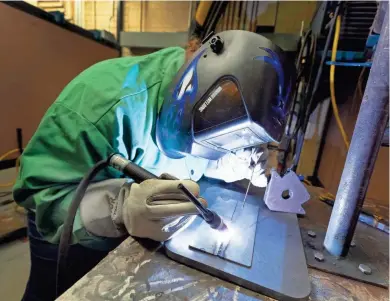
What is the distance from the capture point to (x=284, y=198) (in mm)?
819

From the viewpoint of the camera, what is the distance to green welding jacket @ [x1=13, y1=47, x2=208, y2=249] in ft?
2.06

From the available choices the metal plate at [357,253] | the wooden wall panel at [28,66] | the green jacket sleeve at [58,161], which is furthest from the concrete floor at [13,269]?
the metal plate at [357,253]

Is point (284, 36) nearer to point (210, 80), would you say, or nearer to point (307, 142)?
point (307, 142)

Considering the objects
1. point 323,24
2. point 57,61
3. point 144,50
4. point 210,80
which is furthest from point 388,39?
point 144,50

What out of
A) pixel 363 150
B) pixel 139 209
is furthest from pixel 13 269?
pixel 363 150

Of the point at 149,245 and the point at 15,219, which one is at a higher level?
the point at 149,245

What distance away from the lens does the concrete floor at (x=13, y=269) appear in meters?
1.38

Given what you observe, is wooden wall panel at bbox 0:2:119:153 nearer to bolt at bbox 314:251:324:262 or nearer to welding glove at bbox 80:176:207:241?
welding glove at bbox 80:176:207:241

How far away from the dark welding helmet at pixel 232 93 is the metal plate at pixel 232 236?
21 cm

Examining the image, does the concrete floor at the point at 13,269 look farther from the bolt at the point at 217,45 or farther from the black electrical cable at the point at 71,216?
the bolt at the point at 217,45

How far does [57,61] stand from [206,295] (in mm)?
2728

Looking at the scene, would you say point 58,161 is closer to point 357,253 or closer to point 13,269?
point 357,253

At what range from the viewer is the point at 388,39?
21.1 inches

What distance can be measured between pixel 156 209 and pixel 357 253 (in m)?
0.57
